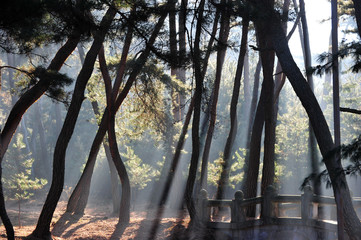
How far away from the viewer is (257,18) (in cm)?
1095

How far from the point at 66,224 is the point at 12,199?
1706 cm

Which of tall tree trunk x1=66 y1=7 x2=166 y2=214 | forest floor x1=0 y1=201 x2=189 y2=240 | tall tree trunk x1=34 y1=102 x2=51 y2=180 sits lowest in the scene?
forest floor x1=0 y1=201 x2=189 y2=240

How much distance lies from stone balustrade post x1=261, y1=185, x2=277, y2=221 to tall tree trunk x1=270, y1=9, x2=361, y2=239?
3.23 m

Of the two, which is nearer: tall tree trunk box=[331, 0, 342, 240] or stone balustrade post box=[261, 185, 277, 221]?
tall tree trunk box=[331, 0, 342, 240]

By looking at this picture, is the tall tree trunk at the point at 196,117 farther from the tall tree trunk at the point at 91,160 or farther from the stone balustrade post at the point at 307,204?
the stone balustrade post at the point at 307,204

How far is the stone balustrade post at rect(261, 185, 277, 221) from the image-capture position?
1255cm

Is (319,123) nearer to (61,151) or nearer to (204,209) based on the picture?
(204,209)

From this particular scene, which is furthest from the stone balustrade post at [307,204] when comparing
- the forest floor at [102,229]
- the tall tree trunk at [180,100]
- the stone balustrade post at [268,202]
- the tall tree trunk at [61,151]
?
the tall tree trunk at [61,151]

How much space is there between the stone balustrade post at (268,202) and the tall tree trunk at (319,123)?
3231 millimetres

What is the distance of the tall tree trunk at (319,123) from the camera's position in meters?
8.80

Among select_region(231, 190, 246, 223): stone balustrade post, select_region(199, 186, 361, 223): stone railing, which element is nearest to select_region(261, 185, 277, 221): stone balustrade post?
select_region(199, 186, 361, 223): stone railing

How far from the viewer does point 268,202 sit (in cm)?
1266

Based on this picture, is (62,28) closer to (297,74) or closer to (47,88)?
(47,88)

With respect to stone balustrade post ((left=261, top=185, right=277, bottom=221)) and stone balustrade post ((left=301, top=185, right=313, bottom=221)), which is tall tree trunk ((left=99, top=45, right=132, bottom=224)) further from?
stone balustrade post ((left=301, top=185, right=313, bottom=221))
